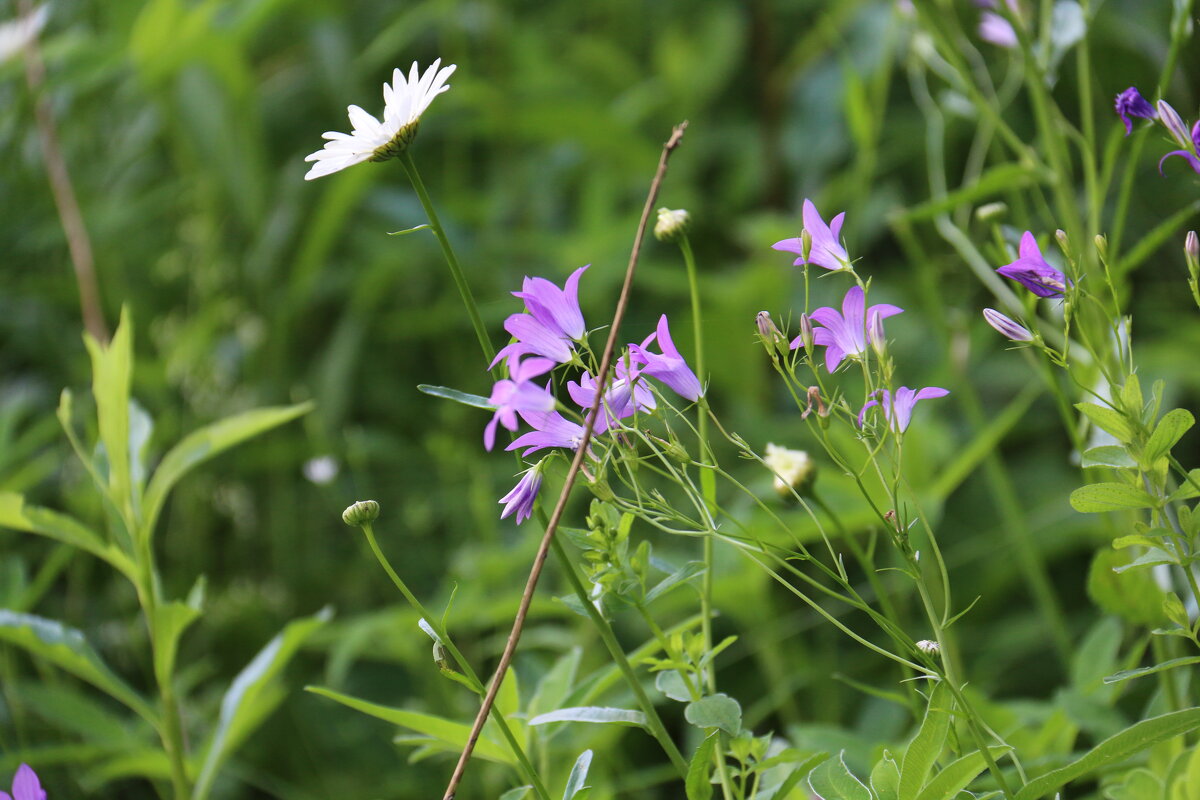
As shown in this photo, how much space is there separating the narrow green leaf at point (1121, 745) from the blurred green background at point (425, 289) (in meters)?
0.41

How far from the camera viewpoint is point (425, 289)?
1112 millimetres

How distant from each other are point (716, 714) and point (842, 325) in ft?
0.38

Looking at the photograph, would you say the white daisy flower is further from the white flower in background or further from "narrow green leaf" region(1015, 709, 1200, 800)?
the white flower in background

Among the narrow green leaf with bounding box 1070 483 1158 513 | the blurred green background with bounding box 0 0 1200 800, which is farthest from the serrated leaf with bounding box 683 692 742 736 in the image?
the blurred green background with bounding box 0 0 1200 800

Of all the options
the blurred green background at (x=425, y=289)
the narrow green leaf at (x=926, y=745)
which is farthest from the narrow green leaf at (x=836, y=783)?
the blurred green background at (x=425, y=289)

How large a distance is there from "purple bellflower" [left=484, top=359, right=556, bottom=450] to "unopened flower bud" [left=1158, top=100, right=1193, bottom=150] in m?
0.18

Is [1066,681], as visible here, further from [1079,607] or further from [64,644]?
[64,644]

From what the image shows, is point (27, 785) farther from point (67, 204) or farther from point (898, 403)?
point (67, 204)

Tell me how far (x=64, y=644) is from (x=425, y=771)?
1.30ft

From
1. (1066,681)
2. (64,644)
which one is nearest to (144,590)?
(64,644)

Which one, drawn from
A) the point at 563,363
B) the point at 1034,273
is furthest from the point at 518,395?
the point at 1034,273

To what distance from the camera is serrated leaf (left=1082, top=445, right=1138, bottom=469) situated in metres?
0.30

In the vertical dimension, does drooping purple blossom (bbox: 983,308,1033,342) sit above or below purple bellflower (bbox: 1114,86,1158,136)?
below

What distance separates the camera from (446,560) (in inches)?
36.9
